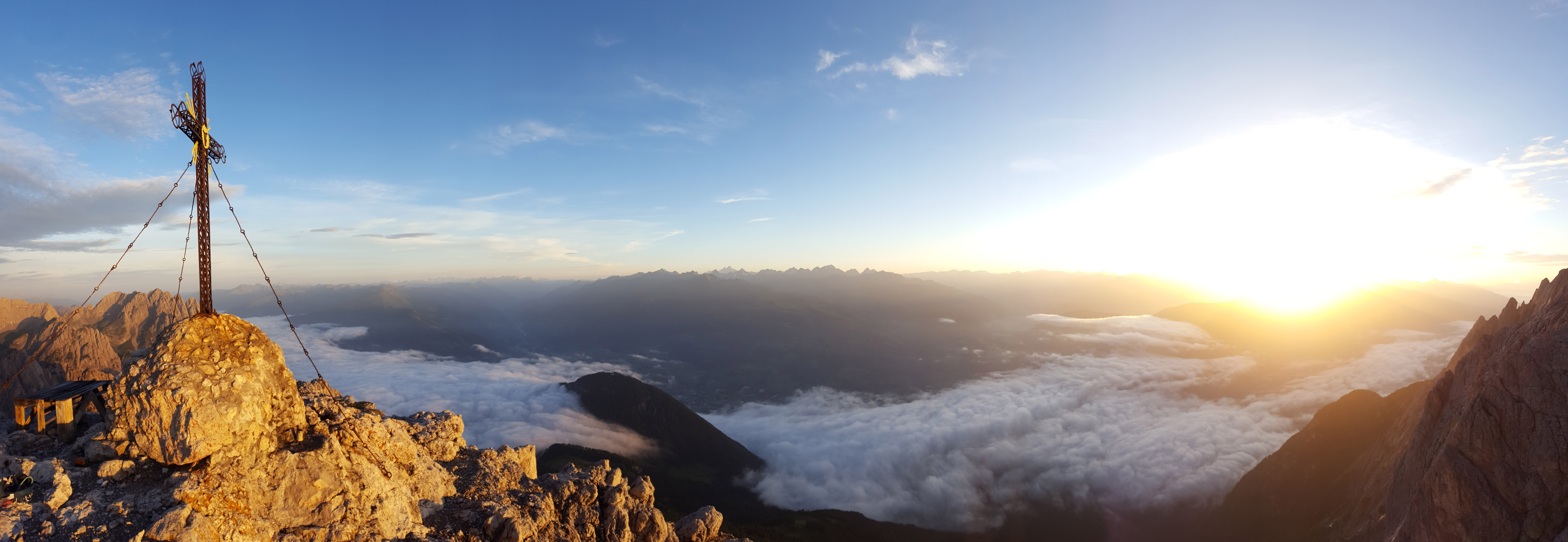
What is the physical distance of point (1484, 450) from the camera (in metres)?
59.1

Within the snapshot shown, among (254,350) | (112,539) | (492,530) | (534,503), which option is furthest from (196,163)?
Result: (534,503)

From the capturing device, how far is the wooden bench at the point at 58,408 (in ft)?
95.6

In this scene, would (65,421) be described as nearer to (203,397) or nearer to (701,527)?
(203,397)

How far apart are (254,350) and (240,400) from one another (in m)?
3.61

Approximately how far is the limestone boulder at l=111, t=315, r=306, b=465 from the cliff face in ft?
355

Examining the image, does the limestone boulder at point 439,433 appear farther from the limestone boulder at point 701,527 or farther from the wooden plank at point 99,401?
the limestone boulder at point 701,527

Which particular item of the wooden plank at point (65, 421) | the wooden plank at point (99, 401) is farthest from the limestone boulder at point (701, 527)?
the wooden plank at point (65, 421)

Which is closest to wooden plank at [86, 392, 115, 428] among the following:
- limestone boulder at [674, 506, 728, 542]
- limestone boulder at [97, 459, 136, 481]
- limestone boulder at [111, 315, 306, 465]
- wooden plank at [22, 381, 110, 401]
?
wooden plank at [22, 381, 110, 401]

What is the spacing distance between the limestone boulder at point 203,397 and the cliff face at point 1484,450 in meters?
108

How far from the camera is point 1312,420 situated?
5758 inches

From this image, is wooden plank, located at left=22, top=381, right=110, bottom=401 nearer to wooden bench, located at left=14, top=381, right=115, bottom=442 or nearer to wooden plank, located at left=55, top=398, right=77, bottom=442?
wooden bench, located at left=14, top=381, right=115, bottom=442

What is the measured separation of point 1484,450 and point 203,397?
4688 inches

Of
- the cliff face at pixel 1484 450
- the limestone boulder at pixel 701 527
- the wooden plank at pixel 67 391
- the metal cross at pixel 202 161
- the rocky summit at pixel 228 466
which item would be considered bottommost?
the limestone boulder at pixel 701 527

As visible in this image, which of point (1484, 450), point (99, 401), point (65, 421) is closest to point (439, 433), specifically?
point (99, 401)
